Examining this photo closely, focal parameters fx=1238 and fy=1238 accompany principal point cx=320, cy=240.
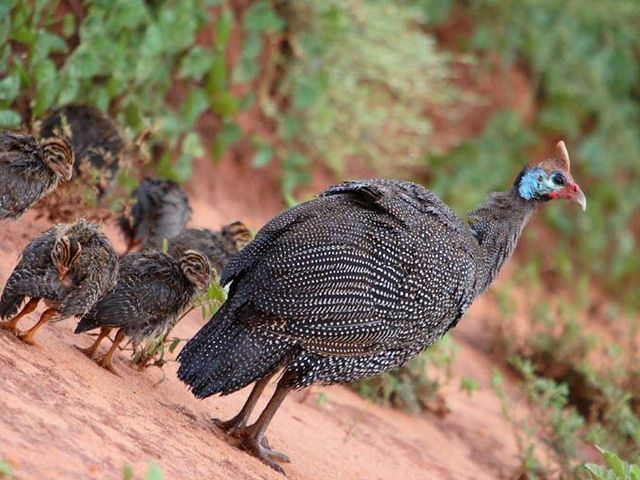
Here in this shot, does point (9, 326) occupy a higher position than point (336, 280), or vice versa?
point (336, 280)

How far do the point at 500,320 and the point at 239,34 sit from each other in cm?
310

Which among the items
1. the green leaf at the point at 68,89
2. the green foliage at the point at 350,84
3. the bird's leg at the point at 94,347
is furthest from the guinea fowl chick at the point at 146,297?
the green foliage at the point at 350,84

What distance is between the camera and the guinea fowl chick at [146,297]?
5.18 meters

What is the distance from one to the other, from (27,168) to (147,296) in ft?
2.96

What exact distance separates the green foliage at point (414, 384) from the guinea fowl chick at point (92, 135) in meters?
1.96

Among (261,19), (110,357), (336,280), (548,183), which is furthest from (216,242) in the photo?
(261,19)

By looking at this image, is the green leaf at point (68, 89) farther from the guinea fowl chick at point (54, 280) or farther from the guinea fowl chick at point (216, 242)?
the guinea fowl chick at point (54, 280)

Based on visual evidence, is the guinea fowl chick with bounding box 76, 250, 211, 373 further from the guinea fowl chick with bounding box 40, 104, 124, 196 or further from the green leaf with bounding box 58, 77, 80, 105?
the green leaf with bounding box 58, 77, 80, 105

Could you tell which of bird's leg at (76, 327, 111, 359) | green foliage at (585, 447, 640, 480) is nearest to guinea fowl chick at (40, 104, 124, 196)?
bird's leg at (76, 327, 111, 359)

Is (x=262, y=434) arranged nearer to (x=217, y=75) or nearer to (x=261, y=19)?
(x=217, y=75)

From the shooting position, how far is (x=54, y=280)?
15.8 feet

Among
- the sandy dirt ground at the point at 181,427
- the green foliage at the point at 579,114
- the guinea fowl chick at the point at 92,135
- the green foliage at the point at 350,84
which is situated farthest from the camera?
the green foliage at the point at 579,114

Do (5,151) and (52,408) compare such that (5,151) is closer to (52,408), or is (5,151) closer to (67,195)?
(67,195)

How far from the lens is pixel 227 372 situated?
5.01 meters
